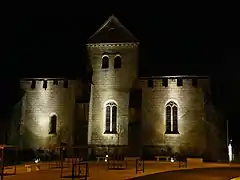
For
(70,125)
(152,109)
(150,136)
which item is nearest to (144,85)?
(152,109)

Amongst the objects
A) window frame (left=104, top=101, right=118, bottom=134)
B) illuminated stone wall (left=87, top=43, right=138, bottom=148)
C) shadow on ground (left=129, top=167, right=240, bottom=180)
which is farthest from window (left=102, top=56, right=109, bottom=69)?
shadow on ground (left=129, top=167, right=240, bottom=180)

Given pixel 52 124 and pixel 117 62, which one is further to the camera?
pixel 52 124

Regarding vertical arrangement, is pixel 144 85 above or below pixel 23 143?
above

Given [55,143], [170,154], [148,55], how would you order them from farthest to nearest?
[148,55] → [55,143] → [170,154]

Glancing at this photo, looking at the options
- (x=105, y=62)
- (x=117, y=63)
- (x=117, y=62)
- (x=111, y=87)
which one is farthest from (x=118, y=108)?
(x=105, y=62)

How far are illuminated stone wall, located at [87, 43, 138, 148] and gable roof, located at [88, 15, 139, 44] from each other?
1.79 feet

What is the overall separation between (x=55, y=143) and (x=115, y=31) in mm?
13413

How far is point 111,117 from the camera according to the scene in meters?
37.1

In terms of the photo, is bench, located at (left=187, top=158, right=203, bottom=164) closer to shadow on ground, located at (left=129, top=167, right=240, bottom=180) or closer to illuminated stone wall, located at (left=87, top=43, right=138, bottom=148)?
illuminated stone wall, located at (left=87, top=43, right=138, bottom=148)

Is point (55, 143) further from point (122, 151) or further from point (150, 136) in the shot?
point (150, 136)

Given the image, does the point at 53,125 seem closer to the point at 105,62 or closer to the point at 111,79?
the point at 111,79

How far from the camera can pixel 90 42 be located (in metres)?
38.5

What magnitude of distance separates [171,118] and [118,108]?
17.9ft

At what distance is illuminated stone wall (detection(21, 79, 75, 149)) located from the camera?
38.1 m
